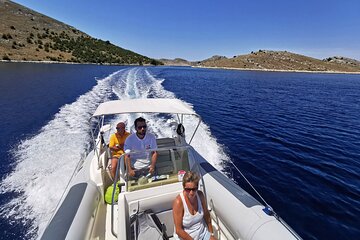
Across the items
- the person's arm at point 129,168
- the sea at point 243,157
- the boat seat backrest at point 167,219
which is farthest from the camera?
the sea at point 243,157

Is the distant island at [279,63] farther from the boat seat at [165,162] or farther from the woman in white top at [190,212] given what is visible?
the woman in white top at [190,212]

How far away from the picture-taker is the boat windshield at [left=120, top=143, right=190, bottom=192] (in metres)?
3.31

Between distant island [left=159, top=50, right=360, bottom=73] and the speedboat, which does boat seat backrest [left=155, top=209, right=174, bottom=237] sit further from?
distant island [left=159, top=50, right=360, bottom=73]

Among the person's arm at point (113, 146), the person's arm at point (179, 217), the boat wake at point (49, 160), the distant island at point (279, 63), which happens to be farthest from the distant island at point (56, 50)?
the person's arm at point (179, 217)

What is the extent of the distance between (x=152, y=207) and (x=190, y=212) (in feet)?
2.46

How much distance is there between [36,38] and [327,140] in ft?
229

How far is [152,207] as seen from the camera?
3.10 m

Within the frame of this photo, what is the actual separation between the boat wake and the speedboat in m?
1.06

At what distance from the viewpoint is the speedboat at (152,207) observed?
109 inches

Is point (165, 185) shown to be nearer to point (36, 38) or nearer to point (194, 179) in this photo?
point (194, 179)

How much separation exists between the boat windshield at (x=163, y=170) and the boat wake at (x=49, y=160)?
77.2 inches

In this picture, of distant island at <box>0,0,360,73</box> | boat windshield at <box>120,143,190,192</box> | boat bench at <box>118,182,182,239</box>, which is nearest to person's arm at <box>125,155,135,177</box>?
boat windshield at <box>120,143,190,192</box>

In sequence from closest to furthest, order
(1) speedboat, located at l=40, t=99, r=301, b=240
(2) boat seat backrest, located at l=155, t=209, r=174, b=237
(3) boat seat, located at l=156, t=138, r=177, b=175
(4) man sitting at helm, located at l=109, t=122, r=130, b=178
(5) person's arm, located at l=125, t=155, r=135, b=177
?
(1) speedboat, located at l=40, t=99, r=301, b=240
(2) boat seat backrest, located at l=155, t=209, r=174, b=237
(5) person's arm, located at l=125, t=155, r=135, b=177
(3) boat seat, located at l=156, t=138, r=177, b=175
(4) man sitting at helm, located at l=109, t=122, r=130, b=178

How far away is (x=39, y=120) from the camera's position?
9641mm
